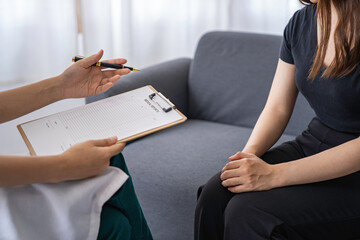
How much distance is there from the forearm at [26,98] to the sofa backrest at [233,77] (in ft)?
3.28

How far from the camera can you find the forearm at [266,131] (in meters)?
1.35

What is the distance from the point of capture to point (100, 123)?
43.5 inches

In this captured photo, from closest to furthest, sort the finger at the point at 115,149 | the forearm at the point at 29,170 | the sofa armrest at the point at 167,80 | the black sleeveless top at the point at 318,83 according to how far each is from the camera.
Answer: the forearm at the point at 29,170, the finger at the point at 115,149, the black sleeveless top at the point at 318,83, the sofa armrest at the point at 167,80

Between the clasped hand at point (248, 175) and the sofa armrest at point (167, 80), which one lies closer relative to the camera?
the clasped hand at point (248, 175)

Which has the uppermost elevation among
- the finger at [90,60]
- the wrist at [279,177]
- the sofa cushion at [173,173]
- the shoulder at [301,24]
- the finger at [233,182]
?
the shoulder at [301,24]

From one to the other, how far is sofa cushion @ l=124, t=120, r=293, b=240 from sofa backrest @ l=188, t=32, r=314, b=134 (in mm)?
208

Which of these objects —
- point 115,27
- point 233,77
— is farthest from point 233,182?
point 115,27

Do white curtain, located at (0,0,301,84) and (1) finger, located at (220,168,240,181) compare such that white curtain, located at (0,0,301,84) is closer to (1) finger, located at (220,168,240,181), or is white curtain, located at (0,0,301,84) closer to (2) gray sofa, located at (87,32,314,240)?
(2) gray sofa, located at (87,32,314,240)

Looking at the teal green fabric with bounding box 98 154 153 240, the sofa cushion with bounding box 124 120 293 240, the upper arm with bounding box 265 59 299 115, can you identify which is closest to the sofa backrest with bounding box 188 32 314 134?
the sofa cushion with bounding box 124 120 293 240

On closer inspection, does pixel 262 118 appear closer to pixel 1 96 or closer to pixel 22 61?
pixel 1 96

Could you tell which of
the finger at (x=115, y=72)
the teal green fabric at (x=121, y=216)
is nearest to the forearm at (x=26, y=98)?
the finger at (x=115, y=72)

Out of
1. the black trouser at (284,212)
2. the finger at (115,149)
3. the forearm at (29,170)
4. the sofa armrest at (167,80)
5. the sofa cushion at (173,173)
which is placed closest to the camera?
the forearm at (29,170)

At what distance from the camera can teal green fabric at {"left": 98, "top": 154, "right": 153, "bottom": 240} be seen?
1.02 m

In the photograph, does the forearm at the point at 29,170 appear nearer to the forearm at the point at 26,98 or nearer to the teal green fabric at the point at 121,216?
the teal green fabric at the point at 121,216
